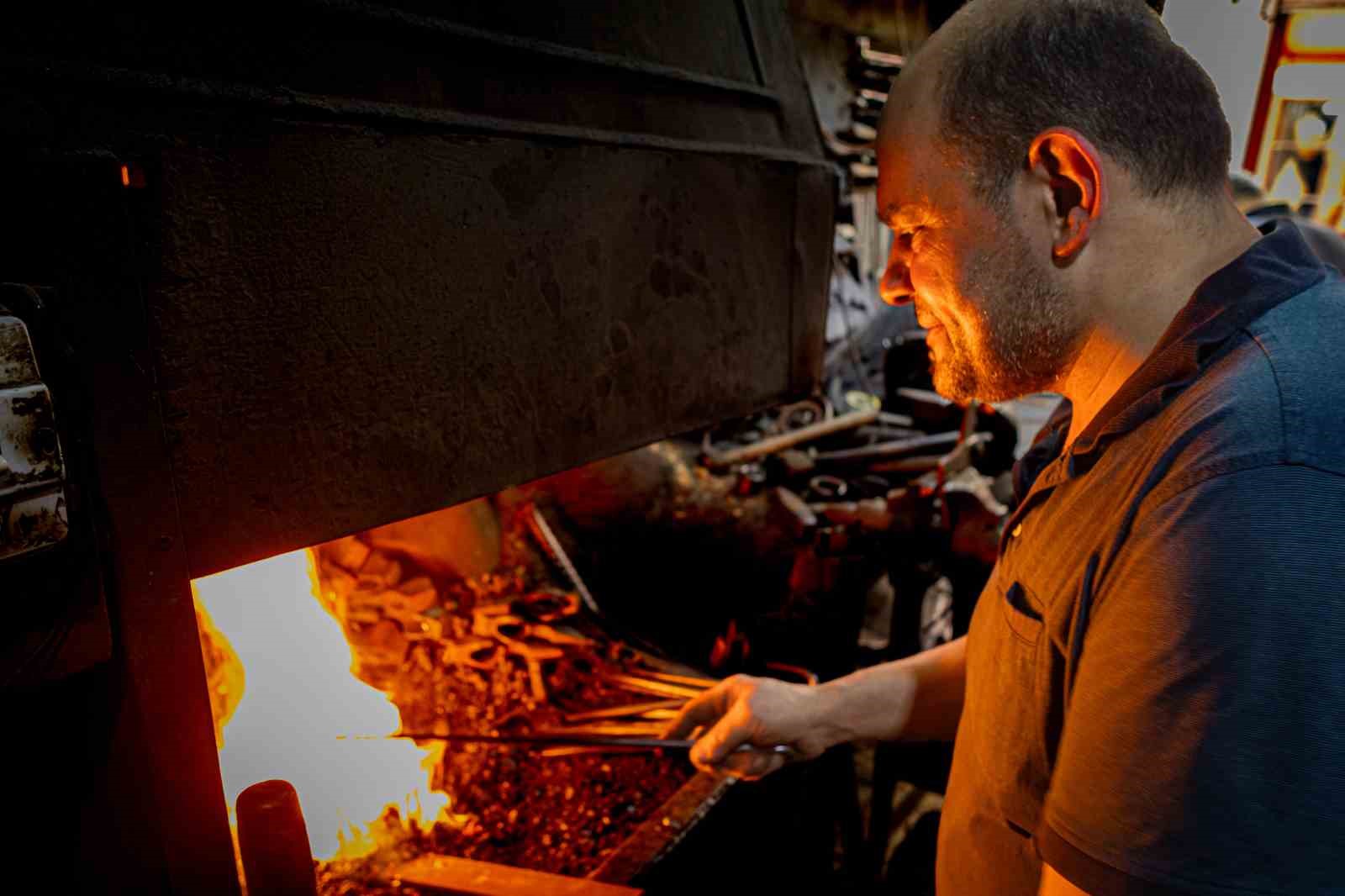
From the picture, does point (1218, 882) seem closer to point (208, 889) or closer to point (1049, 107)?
point (1049, 107)

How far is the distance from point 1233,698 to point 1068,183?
33.9 inches

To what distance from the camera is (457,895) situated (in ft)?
7.10

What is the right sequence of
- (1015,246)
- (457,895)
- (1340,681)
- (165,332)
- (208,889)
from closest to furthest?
(1340,681)
(165,332)
(208,889)
(1015,246)
(457,895)

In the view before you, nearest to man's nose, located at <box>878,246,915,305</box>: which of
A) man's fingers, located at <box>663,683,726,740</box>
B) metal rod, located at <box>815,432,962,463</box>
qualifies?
man's fingers, located at <box>663,683,726,740</box>

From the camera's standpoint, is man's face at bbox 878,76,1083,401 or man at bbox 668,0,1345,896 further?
man's face at bbox 878,76,1083,401

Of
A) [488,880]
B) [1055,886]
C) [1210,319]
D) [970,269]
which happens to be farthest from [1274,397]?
[488,880]

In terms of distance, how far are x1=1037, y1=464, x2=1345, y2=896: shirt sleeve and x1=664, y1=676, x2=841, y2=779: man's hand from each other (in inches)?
39.1

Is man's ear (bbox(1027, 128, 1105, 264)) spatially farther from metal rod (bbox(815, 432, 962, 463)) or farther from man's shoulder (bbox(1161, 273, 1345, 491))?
metal rod (bbox(815, 432, 962, 463))

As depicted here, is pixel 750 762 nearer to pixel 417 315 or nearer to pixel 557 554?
pixel 417 315

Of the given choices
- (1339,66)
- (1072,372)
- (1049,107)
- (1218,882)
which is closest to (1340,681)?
(1218,882)

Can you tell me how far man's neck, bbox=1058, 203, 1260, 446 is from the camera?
1279 millimetres

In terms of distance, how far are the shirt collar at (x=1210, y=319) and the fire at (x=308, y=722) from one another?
8.88 ft

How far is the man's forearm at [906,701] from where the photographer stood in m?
1.98

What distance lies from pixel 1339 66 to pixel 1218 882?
8.18 m
